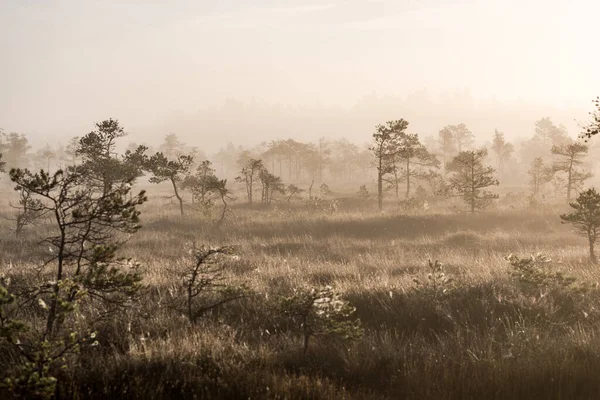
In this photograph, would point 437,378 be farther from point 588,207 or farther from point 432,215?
point 432,215

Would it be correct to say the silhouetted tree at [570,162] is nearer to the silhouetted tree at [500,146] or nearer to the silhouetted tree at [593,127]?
the silhouetted tree at [593,127]

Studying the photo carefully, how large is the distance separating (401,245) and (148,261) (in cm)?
948

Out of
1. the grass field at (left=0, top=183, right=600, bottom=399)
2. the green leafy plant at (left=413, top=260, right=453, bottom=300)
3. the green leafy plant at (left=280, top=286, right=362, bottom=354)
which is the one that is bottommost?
the grass field at (left=0, top=183, right=600, bottom=399)

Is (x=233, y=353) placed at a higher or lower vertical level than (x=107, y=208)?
lower

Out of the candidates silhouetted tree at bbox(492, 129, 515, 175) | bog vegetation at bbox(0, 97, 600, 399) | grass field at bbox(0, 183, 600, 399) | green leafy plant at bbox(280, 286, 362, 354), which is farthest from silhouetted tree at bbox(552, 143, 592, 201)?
silhouetted tree at bbox(492, 129, 515, 175)

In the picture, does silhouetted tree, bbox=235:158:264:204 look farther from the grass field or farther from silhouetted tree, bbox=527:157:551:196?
silhouetted tree, bbox=527:157:551:196

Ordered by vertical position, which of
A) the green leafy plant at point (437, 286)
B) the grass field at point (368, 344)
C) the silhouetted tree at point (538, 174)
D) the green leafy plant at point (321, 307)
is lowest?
the grass field at point (368, 344)

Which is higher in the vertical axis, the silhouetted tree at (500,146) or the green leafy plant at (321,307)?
the silhouetted tree at (500,146)

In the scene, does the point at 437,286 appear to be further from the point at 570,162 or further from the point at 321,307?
the point at 570,162

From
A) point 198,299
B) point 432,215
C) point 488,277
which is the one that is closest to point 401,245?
point 432,215

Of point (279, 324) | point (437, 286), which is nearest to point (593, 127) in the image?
point (437, 286)

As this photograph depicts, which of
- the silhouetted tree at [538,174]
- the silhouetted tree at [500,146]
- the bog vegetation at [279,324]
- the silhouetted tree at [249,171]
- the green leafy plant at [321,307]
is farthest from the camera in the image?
the silhouetted tree at [500,146]

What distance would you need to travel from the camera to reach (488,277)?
28.3 ft

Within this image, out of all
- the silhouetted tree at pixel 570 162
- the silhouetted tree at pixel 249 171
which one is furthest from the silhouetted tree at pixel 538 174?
the silhouetted tree at pixel 249 171
